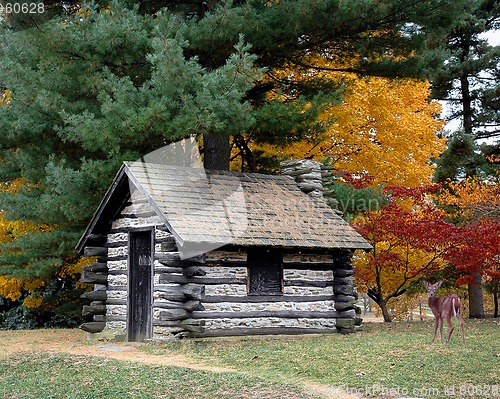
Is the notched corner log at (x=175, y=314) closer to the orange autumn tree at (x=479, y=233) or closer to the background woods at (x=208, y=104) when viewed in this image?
the background woods at (x=208, y=104)

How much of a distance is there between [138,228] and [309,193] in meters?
5.04

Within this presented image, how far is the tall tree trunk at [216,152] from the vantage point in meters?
20.0

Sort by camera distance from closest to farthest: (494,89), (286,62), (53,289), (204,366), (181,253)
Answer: (204,366)
(181,253)
(286,62)
(53,289)
(494,89)

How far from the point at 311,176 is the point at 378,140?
5201 millimetres

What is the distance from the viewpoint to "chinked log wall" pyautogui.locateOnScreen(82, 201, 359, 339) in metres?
14.5

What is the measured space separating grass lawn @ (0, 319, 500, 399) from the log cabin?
0.98m

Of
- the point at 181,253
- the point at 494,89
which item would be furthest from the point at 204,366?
the point at 494,89

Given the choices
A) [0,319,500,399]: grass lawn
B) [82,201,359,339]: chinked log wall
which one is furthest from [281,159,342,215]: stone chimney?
[0,319,500,399]: grass lawn

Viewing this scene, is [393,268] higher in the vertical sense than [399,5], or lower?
→ lower

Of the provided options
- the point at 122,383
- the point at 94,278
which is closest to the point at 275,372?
the point at 122,383

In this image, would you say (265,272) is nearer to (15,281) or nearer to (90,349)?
(90,349)

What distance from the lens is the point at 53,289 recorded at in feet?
72.9

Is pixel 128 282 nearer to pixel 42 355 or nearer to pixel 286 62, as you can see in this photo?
pixel 42 355

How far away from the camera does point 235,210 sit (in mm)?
15750
